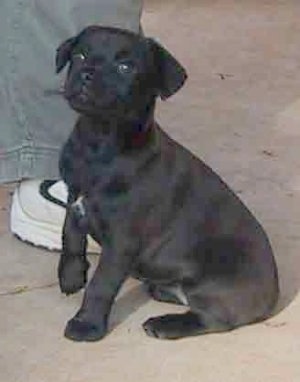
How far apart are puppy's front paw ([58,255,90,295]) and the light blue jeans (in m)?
0.29

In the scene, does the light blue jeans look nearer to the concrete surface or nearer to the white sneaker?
the white sneaker

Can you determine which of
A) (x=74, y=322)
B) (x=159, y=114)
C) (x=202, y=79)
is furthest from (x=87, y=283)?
(x=202, y=79)

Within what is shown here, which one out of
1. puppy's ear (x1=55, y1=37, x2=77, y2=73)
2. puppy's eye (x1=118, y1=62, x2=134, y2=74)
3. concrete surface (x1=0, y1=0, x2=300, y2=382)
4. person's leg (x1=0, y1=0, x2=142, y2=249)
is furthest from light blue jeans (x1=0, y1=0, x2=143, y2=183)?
puppy's eye (x1=118, y1=62, x2=134, y2=74)

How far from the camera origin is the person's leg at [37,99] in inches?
86.3

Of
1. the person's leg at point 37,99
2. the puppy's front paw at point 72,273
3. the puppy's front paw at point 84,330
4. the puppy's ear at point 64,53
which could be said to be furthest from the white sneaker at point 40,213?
the puppy's ear at point 64,53

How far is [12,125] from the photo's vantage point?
7.54ft

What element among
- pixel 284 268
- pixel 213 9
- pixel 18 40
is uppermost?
pixel 18 40

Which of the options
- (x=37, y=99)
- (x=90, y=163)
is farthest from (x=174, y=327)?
(x=37, y=99)

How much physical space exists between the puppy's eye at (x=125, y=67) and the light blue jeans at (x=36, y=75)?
1.18 feet

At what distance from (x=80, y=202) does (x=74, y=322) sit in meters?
0.18

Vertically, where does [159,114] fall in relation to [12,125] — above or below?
below

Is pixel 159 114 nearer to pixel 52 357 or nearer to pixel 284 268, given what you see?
pixel 284 268

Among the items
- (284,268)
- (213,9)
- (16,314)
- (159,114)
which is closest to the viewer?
(16,314)

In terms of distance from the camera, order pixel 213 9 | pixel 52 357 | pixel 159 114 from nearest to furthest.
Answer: pixel 52 357 < pixel 159 114 < pixel 213 9
